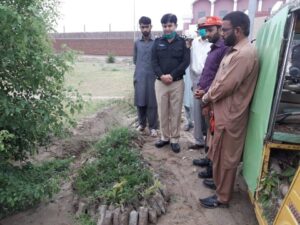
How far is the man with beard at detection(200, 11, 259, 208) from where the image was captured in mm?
3236

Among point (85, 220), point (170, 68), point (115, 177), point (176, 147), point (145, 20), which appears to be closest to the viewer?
point (85, 220)

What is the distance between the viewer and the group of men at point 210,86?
3.32 m

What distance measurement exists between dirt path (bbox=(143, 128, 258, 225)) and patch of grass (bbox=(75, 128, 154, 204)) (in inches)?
13.2

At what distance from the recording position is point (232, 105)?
334cm

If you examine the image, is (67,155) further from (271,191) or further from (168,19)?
(271,191)

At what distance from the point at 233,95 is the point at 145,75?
2618mm

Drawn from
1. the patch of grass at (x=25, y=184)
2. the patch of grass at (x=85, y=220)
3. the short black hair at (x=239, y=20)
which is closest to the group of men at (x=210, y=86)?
the short black hair at (x=239, y=20)

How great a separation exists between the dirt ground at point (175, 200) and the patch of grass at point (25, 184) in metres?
0.24

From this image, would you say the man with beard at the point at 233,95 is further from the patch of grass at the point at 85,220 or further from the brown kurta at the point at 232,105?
the patch of grass at the point at 85,220

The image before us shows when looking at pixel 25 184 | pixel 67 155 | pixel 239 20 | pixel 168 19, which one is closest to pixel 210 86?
pixel 239 20

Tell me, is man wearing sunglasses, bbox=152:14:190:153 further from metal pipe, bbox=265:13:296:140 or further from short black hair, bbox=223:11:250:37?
metal pipe, bbox=265:13:296:140

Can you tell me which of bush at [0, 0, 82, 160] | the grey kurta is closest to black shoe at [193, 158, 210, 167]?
the grey kurta

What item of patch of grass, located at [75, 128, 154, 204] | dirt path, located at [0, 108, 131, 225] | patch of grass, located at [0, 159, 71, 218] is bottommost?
dirt path, located at [0, 108, 131, 225]

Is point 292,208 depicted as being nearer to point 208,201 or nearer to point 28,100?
point 208,201
